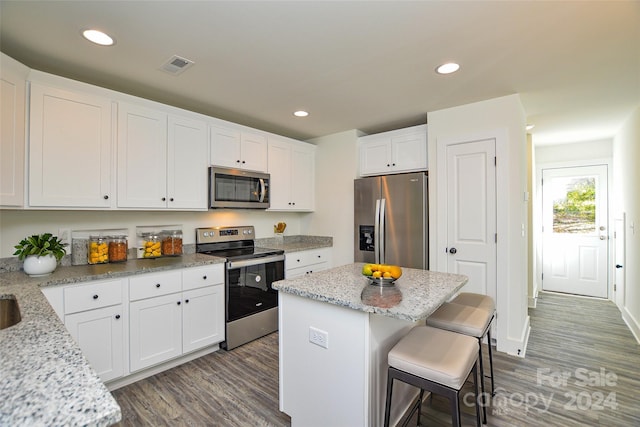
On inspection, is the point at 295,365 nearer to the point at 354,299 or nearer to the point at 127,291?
the point at 354,299

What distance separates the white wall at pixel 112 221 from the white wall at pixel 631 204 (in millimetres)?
4118

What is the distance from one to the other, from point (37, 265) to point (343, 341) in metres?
2.12

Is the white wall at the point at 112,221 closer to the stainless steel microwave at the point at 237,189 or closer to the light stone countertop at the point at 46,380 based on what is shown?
the stainless steel microwave at the point at 237,189

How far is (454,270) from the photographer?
3.10 m

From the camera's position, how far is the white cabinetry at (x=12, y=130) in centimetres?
184

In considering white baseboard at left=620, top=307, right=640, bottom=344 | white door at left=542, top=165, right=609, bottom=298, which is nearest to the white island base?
white baseboard at left=620, top=307, right=640, bottom=344

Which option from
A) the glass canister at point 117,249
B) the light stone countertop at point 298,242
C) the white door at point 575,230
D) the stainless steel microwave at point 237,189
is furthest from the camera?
the white door at point 575,230

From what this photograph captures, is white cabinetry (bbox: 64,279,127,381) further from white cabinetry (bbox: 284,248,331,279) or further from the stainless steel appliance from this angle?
white cabinetry (bbox: 284,248,331,279)

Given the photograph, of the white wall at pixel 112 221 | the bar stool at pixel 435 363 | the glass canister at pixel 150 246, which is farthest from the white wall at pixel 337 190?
the bar stool at pixel 435 363

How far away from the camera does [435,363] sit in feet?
4.55

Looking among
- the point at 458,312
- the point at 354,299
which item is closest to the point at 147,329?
the point at 354,299

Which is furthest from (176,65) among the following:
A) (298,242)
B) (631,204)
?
Answer: (631,204)

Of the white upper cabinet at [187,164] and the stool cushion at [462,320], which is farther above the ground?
the white upper cabinet at [187,164]

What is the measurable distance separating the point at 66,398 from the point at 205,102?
2791mm
